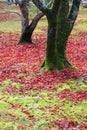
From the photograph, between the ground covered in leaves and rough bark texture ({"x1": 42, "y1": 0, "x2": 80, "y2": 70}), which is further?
rough bark texture ({"x1": 42, "y1": 0, "x2": 80, "y2": 70})

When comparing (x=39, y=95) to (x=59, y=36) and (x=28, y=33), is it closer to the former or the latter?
(x=59, y=36)

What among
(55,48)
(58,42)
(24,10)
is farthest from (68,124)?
(24,10)

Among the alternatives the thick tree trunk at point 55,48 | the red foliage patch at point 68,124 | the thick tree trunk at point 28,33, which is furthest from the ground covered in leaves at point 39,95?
the thick tree trunk at point 28,33

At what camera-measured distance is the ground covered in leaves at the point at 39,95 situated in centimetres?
983

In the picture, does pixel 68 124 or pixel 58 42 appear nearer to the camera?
pixel 68 124

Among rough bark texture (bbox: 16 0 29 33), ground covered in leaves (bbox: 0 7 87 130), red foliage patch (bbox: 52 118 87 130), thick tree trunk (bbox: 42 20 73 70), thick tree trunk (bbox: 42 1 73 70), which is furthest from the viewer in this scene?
rough bark texture (bbox: 16 0 29 33)

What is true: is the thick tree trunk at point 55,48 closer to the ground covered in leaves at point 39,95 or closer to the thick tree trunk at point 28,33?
the ground covered in leaves at point 39,95

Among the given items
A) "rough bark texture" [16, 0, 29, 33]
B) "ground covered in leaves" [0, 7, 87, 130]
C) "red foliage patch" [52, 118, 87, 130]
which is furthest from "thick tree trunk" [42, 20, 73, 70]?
"rough bark texture" [16, 0, 29, 33]

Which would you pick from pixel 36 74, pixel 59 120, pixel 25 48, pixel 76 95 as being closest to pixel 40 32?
pixel 25 48

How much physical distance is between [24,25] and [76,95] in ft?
42.8

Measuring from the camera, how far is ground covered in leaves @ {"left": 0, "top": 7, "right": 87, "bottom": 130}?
9828 mm

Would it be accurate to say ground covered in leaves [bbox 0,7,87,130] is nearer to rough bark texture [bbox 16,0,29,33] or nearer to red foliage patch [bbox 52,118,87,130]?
red foliage patch [bbox 52,118,87,130]

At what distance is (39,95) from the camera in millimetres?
12500

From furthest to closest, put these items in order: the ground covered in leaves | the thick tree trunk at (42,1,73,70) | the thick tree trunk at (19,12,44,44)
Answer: the thick tree trunk at (19,12,44,44) < the thick tree trunk at (42,1,73,70) < the ground covered in leaves
